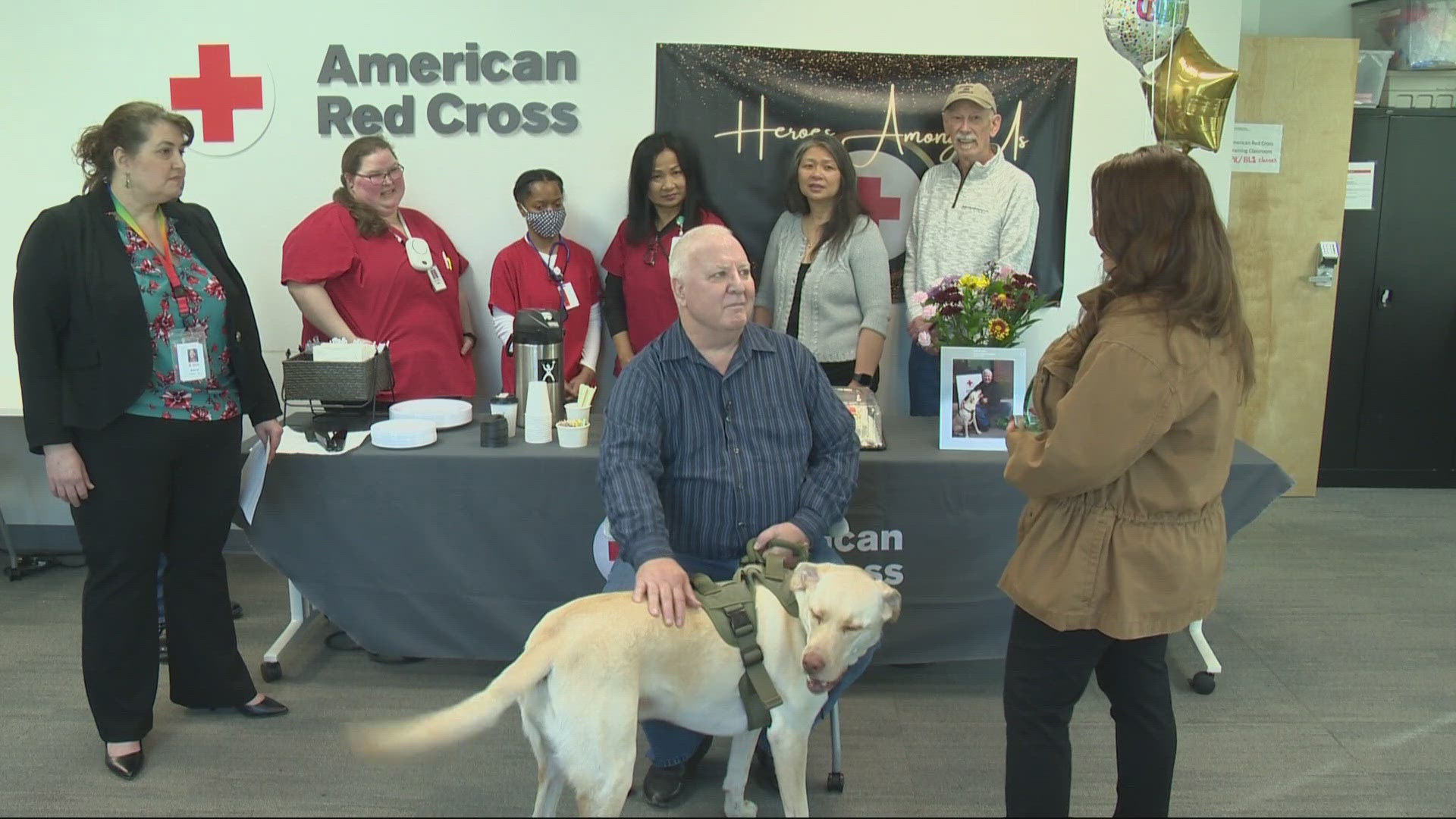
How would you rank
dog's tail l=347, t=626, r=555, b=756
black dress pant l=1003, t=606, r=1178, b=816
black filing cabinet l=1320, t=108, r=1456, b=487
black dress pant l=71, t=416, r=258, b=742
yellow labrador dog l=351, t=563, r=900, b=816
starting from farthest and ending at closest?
→ black filing cabinet l=1320, t=108, r=1456, b=487 → black dress pant l=71, t=416, r=258, b=742 → black dress pant l=1003, t=606, r=1178, b=816 → yellow labrador dog l=351, t=563, r=900, b=816 → dog's tail l=347, t=626, r=555, b=756

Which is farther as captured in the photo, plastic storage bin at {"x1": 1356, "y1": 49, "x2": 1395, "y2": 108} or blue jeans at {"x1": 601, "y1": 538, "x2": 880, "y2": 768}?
plastic storage bin at {"x1": 1356, "y1": 49, "x2": 1395, "y2": 108}

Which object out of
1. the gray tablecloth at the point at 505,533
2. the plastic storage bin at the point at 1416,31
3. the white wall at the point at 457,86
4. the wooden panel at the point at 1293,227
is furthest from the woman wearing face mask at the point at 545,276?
the plastic storage bin at the point at 1416,31

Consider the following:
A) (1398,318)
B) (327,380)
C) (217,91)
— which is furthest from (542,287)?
(1398,318)

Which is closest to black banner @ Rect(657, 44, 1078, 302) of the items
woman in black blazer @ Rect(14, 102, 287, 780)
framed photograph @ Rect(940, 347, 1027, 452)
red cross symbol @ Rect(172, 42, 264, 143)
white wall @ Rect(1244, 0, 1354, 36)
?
framed photograph @ Rect(940, 347, 1027, 452)

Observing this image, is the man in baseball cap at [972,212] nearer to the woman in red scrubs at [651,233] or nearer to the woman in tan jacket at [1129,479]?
the woman in red scrubs at [651,233]

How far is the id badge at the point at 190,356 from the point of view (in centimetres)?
209

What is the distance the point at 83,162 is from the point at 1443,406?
202 inches

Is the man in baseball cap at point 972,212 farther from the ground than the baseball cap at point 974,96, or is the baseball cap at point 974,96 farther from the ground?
the baseball cap at point 974,96

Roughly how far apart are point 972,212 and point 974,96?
339 mm

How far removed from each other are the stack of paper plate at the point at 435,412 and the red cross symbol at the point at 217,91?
1.38m

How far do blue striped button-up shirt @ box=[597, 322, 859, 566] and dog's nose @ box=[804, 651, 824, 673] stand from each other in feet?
1.39

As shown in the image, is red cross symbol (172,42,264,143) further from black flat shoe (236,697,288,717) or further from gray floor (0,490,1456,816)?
black flat shoe (236,697,288,717)

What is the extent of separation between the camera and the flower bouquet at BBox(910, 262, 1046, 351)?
2.38m

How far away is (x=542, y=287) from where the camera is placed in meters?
3.21
